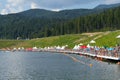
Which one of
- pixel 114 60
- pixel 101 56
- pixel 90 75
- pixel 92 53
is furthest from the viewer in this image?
pixel 92 53

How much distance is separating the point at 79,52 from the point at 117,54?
62.5 metres

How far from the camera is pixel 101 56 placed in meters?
97.8

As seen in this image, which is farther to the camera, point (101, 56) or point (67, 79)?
point (101, 56)

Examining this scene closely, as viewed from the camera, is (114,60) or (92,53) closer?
(114,60)

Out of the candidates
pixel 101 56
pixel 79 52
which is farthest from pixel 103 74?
pixel 79 52

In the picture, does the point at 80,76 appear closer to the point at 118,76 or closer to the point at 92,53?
the point at 118,76

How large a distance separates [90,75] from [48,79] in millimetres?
7480

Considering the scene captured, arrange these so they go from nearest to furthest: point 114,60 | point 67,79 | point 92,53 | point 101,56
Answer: point 67,79, point 114,60, point 101,56, point 92,53

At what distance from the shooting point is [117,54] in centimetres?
8106

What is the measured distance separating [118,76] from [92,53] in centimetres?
5671

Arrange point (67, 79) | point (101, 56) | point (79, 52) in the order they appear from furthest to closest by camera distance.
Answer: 1. point (79, 52)
2. point (101, 56)
3. point (67, 79)

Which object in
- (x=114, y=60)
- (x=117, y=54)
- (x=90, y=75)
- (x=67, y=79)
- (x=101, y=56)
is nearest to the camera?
(x=67, y=79)

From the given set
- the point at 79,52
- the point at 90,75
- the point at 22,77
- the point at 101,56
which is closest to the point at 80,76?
the point at 90,75

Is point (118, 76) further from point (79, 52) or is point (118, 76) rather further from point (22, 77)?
point (79, 52)
